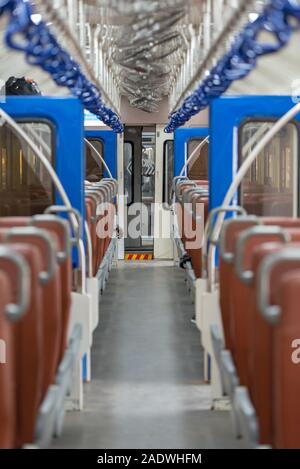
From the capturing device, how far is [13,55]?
36.5 feet

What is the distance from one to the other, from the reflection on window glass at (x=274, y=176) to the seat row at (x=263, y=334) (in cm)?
229

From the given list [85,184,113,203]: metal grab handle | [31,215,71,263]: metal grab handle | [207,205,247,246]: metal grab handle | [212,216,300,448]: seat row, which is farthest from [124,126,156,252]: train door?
[212,216,300,448]: seat row

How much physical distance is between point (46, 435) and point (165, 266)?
10.3m

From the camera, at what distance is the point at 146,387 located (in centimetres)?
612

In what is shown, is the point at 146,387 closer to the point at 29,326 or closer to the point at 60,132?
the point at 60,132

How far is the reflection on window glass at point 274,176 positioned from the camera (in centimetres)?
643

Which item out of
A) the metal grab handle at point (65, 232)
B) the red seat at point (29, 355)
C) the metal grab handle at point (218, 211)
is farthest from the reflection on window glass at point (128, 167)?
the red seat at point (29, 355)

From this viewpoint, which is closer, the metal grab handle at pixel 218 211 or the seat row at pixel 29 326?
the seat row at pixel 29 326

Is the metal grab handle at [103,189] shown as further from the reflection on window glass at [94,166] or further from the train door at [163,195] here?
the train door at [163,195]

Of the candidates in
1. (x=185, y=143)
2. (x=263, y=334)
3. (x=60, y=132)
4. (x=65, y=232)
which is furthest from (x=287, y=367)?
(x=185, y=143)
